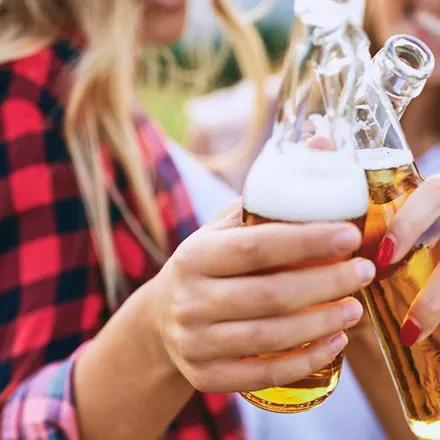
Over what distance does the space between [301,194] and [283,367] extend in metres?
0.10

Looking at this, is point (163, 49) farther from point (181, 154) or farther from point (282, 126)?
point (282, 126)

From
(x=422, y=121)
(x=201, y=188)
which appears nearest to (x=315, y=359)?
(x=201, y=188)

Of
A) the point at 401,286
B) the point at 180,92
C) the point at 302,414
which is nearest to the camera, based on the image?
the point at 401,286

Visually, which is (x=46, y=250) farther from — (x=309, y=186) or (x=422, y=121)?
(x=422, y=121)

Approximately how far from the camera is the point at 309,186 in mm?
470

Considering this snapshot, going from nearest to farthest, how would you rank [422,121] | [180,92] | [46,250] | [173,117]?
[46,250]
[422,121]
[180,92]
[173,117]

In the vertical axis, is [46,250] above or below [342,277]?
below

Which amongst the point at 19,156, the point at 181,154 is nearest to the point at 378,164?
the point at 19,156

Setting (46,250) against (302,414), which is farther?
(302,414)

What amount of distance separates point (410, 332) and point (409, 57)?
0.19 meters

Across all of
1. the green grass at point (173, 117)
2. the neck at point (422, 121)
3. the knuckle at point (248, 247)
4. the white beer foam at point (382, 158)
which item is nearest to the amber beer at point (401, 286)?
the white beer foam at point (382, 158)

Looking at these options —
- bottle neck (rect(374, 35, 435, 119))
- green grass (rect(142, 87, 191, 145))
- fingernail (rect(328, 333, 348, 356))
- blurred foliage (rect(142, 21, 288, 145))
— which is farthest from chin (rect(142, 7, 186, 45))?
green grass (rect(142, 87, 191, 145))

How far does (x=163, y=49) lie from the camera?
1.54 metres

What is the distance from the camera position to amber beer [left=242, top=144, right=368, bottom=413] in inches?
18.4
